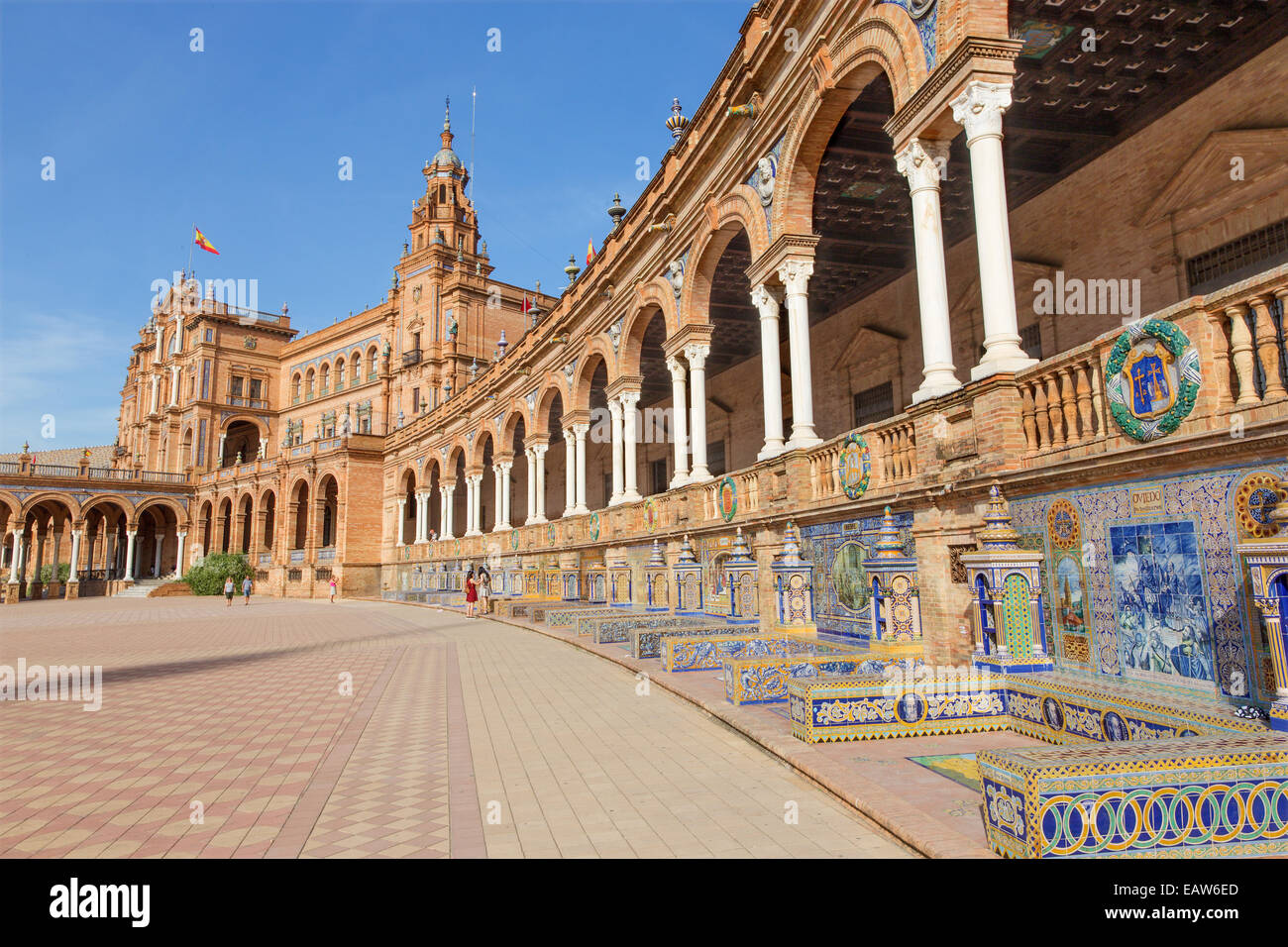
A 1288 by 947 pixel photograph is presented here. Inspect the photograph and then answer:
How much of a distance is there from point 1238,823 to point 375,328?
53556 mm

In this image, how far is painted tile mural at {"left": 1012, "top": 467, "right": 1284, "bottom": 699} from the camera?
4520mm

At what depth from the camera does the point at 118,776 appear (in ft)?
18.4

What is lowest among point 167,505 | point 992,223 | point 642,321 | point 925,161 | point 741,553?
point 741,553

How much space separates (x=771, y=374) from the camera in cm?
1239

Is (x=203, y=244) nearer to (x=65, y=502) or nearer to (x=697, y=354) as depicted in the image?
(x=65, y=502)

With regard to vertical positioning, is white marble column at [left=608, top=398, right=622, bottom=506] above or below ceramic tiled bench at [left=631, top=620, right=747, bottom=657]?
above

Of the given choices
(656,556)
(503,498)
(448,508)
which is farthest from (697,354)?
(448,508)

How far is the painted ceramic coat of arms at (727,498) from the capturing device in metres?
13.2

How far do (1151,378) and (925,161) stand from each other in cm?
449

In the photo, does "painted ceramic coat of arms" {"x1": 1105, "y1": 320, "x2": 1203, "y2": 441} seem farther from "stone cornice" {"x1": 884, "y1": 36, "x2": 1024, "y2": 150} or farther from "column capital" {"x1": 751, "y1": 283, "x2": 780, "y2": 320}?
"column capital" {"x1": 751, "y1": 283, "x2": 780, "y2": 320}

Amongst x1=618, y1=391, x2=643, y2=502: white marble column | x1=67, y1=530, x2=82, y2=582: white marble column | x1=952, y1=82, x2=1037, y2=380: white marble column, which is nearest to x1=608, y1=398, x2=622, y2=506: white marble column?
x1=618, y1=391, x2=643, y2=502: white marble column

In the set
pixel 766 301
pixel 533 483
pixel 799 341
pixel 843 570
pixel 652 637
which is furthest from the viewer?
pixel 533 483
